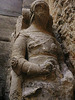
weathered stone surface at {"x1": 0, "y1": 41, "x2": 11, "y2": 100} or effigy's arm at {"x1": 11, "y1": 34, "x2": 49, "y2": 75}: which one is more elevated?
effigy's arm at {"x1": 11, "y1": 34, "x2": 49, "y2": 75}

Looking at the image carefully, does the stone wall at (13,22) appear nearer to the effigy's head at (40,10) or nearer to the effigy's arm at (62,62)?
the effigy's arm at (62,62)

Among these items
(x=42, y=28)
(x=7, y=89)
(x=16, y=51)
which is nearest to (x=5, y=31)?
(x=7, y=89)

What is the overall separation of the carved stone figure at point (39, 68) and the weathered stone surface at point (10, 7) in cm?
236

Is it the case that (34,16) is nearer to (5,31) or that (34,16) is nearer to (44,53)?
(44,53)

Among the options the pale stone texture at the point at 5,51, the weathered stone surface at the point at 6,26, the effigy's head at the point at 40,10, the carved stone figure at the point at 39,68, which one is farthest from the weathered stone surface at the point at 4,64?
the effigy's head at the point at 40,10

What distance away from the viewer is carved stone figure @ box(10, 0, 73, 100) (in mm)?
1870

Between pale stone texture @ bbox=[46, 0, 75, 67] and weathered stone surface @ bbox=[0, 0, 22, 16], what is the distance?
1.93 meters

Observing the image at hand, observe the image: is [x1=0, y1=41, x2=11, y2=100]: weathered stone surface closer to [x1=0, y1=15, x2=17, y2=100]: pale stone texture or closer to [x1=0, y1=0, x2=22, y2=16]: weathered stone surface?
[x1=0, y1=15, x2=17, y2=100]: pale stone texture

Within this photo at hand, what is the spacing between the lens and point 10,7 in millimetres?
4812

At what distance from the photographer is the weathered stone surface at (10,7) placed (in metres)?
4.65

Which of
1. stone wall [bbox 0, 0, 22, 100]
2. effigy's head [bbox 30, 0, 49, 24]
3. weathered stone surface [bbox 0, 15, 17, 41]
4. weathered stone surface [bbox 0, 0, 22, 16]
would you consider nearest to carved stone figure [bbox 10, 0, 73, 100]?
effigy's head [bbox 30, 0, 49, 24]

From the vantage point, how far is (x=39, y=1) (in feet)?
7.97

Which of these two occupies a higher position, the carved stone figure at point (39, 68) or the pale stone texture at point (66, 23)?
the pale stone texture at point (66, 23)

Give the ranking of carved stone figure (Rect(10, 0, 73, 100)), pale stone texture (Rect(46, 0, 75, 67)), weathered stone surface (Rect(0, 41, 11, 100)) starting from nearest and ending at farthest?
carved stone figure (Rect(10, 0, 73, 100))
pale stone texture (Rect(46, 0, 75, 67))
weathered stone surface (Rect(0, 41, 11, 100))
